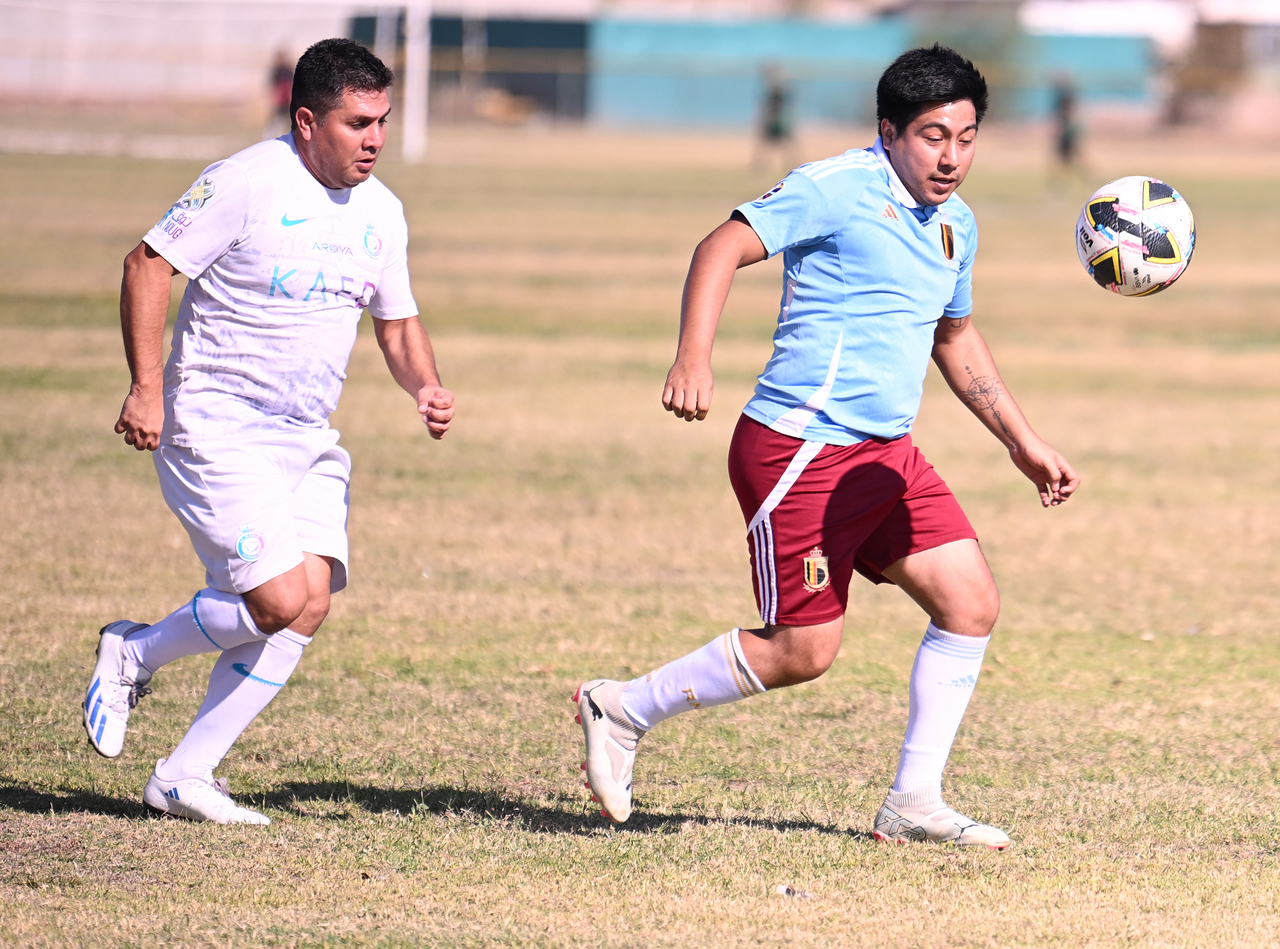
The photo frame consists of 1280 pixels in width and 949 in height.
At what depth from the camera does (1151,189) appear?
4.97 meters

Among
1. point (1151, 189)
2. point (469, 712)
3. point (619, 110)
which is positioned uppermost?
point (619, 110)

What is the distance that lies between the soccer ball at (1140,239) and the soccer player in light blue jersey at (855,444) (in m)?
0.70

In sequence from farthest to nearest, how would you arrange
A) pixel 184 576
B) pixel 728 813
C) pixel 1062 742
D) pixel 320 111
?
pixel 184 576, pixel 1062 742, pixel 728 813, pixel 320 111

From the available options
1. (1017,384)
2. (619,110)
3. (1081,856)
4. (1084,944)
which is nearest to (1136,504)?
(1017,384)

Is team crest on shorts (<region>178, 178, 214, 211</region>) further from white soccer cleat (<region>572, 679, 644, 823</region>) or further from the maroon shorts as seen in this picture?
white soccer cleat (<region>572, 679, 644, 823</region>)

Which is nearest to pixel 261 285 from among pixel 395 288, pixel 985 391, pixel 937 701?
pixel 395 288

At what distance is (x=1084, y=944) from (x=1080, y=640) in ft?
10.7

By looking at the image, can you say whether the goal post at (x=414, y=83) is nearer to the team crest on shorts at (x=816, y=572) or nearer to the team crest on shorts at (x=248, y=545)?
the team crest on shorts at (x=248, y=545)

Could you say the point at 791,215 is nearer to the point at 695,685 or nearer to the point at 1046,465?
the point at 1046,465

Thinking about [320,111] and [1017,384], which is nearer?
[320,111]

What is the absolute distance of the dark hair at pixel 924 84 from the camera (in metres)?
4.06

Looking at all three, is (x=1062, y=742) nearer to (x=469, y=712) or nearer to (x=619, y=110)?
(x=469, y=712)

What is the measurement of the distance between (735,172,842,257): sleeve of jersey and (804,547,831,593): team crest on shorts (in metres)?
0.80

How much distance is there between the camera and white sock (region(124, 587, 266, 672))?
14.4 ft
